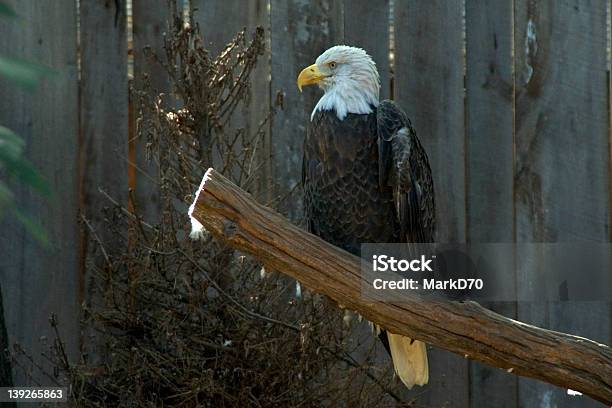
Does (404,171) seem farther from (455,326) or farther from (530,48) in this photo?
(530,48)

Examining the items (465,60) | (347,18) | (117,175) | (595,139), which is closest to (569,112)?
(595,139)

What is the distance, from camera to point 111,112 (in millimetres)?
3914

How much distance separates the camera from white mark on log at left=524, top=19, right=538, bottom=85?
13.2ft

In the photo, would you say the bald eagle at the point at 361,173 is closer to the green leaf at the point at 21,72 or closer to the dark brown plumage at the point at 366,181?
the dark brown plumage at the point at 366,181

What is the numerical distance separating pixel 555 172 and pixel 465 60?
55 cm

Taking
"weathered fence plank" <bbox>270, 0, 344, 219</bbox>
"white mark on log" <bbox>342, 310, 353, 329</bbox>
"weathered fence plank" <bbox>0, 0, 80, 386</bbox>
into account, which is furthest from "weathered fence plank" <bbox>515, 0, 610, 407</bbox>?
"weathered fence plank" <bbox>0, 0, 80, 386</bbox>

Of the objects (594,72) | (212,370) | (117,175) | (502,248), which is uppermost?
(594,72)

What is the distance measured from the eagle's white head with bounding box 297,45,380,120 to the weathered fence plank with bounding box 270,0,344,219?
32 centimetres

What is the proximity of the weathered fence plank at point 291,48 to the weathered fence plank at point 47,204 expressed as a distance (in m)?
0.74

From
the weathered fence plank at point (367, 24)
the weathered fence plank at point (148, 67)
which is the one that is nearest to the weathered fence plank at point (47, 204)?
the weathered fence plank at point (148, 67)

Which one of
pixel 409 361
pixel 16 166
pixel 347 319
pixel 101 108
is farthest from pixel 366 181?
pixel 16 166

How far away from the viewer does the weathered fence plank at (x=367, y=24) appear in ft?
13.1

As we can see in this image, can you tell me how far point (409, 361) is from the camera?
11.7 feet

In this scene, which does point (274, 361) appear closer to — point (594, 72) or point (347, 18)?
point (347, 18)
